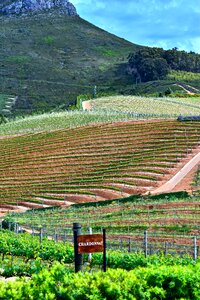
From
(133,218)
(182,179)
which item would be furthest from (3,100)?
(133,218)

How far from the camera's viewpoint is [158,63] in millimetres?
178750

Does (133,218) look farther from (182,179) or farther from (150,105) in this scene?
(150,105)

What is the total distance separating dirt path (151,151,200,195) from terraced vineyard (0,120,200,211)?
1.03 meters

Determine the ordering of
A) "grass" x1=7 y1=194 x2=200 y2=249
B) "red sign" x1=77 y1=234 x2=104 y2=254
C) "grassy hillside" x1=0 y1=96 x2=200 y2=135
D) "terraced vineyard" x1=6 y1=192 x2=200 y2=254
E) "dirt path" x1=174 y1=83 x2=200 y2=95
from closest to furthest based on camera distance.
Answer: "red sign" x1=77 y1=234 x2=104 y2=254, "terraced vineyard" x1=6 y1=192 x2=200 y2=254, "grass" x1=7 y1=194 x2=200 y2=249, "grassy hillside" x1=0 y1=96 x2=200 y2=135, "dirt path" x1=174 y1=83 x2=200 y2=95

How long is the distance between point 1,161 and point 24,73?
392 ft

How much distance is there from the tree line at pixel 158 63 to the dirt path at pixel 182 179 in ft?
373

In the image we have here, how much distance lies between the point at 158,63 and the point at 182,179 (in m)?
121

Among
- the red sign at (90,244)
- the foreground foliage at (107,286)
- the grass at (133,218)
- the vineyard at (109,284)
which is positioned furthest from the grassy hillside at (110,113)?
the foreground foliage at (107,286)

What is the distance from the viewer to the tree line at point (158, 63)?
586ft

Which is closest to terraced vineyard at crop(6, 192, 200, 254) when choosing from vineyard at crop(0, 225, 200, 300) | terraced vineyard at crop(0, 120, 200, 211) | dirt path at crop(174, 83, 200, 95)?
terraced vineyard at crop(0, 120, 200, 211)

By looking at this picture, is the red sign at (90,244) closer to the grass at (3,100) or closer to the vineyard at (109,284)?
the vineyard at (109,284)

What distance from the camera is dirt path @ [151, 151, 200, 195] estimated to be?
58.0 m

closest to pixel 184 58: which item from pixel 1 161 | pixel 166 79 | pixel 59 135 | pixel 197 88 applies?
pixel 166 79

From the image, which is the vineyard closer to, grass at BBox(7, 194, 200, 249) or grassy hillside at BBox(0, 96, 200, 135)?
grass at BBox(7, 194, 200, 249)
